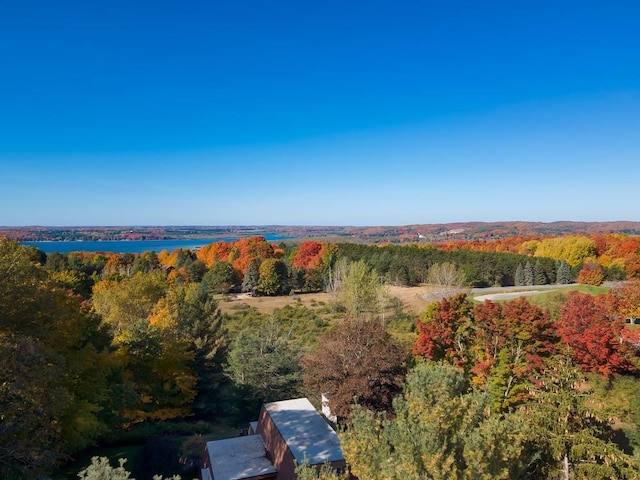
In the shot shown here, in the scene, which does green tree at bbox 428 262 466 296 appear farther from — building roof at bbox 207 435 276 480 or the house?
building roof at bbox 207 435 276 480

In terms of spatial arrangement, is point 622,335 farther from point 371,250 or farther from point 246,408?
point 371,250

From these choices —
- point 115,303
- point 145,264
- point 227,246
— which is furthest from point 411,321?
point 227,246

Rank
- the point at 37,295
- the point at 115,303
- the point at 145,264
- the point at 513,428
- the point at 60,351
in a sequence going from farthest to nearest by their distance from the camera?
the point at 145,264, the point at 115,303, the point at 60,351, the point at 37,295, the point at 513,428

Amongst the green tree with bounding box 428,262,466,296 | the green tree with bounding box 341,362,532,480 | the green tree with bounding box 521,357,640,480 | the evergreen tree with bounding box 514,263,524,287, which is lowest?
the evergreen tree with bounding box 514,263,524,287

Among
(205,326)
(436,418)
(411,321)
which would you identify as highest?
(436,418)

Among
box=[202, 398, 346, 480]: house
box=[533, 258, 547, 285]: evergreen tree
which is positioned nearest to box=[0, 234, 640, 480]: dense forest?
box=[202, 398, 346, 480]: house
